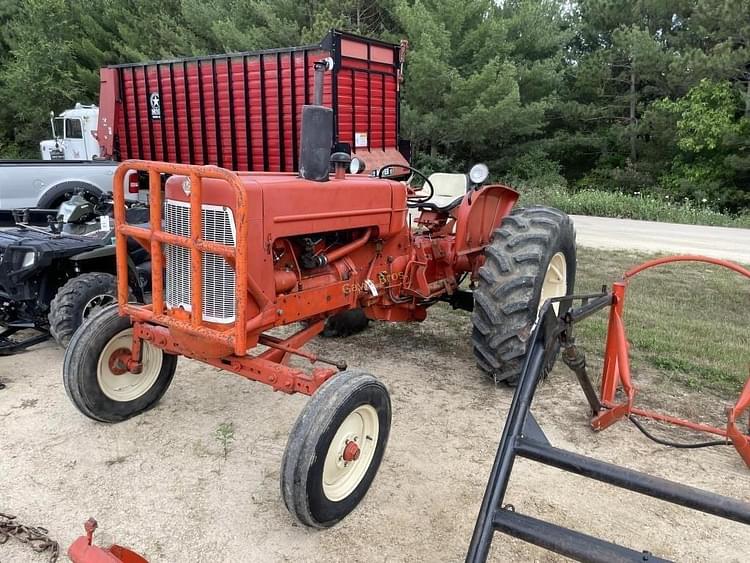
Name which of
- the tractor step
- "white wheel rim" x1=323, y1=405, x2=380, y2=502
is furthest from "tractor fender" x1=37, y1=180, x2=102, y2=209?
the tractor step

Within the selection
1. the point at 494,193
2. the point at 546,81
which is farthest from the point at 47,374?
the point at 546,81

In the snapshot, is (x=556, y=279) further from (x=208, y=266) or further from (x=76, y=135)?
(x=76, y=135)

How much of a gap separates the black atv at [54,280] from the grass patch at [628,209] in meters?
13.1

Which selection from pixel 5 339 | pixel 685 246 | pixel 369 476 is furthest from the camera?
pixel 685 246

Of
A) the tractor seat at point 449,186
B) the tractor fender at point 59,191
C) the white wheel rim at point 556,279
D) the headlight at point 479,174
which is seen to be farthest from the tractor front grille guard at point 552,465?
the tractor fender at point 59,191

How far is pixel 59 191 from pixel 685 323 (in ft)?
25.4

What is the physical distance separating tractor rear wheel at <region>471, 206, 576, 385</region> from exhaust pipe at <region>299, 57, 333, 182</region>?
132 centimetres

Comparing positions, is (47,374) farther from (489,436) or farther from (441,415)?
(489,436)

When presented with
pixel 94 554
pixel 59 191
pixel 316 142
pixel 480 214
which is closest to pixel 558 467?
pixel 94 554

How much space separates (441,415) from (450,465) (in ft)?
1.89

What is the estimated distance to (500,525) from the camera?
69.7 inches

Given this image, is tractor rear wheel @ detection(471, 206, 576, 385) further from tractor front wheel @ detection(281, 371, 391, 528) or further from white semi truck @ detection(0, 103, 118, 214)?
white semi truck @ detection(0, 103, 118, 214)

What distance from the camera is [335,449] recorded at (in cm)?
262

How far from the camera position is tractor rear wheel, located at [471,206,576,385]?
147 inches
